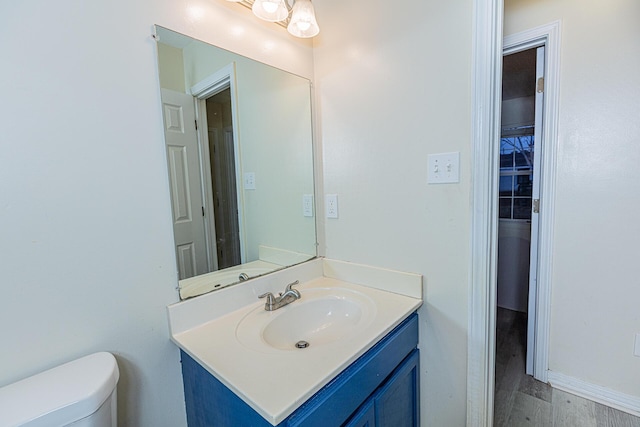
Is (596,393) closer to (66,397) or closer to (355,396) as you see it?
(355,396)

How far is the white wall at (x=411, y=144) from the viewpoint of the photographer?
1050 mm

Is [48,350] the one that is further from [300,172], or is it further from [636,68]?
[636,68]

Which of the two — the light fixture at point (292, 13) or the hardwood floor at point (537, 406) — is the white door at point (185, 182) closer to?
the light fixture at point (292, 13)

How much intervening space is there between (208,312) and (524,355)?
85.4 inches

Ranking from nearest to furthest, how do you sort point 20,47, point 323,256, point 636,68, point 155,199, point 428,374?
point 20,47 < point 155,199 < point 428,374 < point 636,68 < point 323,256

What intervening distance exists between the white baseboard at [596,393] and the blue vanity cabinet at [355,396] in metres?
1.13

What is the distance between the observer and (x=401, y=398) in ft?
3.52

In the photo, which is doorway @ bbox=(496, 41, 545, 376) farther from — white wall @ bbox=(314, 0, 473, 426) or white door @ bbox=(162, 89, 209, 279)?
white door @ bbox=(162, 89, 209, 279)

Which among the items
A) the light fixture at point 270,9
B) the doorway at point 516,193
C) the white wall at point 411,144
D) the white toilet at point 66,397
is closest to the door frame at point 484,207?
the white wall at point 411,144

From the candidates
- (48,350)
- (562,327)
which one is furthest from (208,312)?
(562,327)

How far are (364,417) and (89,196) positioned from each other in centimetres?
102

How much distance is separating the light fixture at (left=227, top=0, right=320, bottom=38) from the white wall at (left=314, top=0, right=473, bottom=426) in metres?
0.20

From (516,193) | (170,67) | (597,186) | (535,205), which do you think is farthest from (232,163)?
(516,193)

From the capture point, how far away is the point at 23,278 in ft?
2.29
